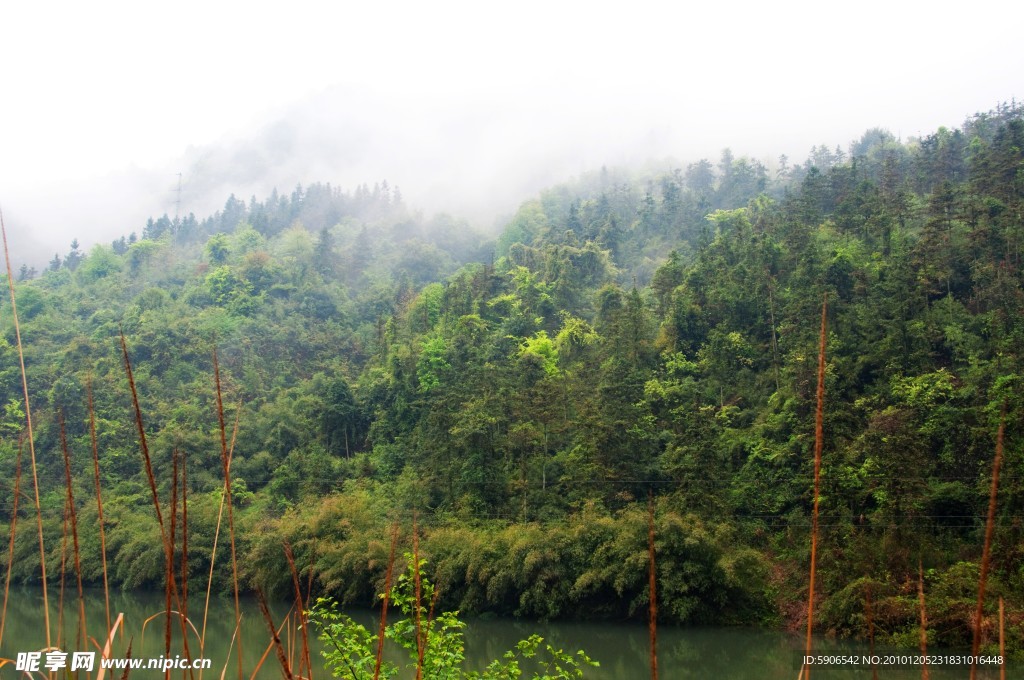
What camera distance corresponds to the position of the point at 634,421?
20.2 m

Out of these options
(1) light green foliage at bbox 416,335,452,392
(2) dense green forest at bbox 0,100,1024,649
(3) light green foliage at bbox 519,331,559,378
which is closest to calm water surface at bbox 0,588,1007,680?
(2) dense green forest at bbox 0,100,1024,649

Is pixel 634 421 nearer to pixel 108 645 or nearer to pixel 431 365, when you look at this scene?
pixel 431 365

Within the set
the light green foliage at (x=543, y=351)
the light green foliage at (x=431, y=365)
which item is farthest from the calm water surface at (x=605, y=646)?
the light green foliage at (x=543, y=351)

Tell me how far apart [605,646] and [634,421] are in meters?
6.92

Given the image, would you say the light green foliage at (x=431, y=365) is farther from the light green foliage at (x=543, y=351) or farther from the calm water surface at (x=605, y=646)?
the calm water surface at (x=605, y=646)

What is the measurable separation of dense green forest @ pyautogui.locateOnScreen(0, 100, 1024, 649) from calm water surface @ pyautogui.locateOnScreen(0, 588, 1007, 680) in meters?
0.70

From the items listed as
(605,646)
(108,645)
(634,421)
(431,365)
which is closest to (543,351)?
(431,365)

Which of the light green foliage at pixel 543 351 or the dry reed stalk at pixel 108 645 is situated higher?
the light green foliage at pixel 543 351

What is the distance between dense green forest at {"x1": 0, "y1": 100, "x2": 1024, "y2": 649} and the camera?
15.5 metres

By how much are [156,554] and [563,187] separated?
2012 inches

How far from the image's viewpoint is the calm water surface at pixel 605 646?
1178 cm

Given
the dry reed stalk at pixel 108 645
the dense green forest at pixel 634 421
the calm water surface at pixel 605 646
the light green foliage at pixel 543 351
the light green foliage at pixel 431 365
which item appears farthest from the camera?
the light green foliage at pixel 431 365

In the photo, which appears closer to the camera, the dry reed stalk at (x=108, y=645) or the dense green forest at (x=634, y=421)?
the dry reed stalk at (x=108, y=645)

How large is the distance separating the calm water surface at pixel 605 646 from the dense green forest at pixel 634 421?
0.70 metres
